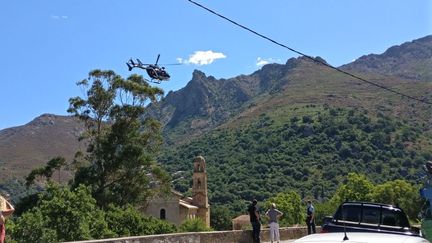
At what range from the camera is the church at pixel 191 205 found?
79.9m

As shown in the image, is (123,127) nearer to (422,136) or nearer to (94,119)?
(94,119)

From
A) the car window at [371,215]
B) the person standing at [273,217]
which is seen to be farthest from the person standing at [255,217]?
the car window at [371,215]

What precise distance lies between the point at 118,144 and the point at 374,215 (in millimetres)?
33505

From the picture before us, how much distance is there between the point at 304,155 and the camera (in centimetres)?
15088

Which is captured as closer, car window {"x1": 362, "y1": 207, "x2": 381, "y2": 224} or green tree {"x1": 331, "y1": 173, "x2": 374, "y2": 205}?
car window {"x1": 362, "y1": 207, "x2": 381, "y2": 224}

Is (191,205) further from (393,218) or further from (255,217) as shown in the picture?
(393,218)

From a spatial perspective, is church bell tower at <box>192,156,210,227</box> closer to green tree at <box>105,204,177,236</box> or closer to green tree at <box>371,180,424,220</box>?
green tree at <box>371,180,424,220</box>

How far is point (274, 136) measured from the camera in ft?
553

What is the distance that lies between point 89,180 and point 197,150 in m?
138

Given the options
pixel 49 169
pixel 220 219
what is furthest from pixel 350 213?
pixel 220 219

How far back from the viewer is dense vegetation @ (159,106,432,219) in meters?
130

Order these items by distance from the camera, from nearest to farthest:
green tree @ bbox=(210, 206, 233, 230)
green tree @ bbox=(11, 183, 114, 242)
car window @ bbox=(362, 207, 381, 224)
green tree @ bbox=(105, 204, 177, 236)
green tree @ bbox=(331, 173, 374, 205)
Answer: car window @ bbox=(362, 207, 381, 224), green tree @ bbox=(11, 183, 114, 242), green tree @ bbox=(105, 204, 177, 236), green tree @ bbox=(331, 173, 374, 205), green tree @ bbox=(210, 206, 233, 230)

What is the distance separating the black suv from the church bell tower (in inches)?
2721

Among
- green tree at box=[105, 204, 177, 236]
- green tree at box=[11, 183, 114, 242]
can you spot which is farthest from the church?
green tree at box=[11, 183, 114, 242]
